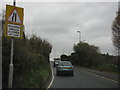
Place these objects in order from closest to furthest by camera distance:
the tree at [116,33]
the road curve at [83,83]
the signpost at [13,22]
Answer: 1. the signpost at [13,22]
2. the road curve at [83,83]
3. the tree at [116,33]

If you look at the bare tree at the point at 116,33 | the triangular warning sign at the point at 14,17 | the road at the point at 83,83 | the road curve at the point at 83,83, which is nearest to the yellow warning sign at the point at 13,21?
the triangular warning sign at the point at 14,17

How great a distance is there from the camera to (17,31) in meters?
8.63

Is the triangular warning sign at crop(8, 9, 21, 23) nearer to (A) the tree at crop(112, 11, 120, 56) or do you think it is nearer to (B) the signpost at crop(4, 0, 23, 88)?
(B) the signpost at crop(4, 0, 23, 88)

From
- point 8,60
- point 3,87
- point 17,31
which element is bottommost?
point 3,87

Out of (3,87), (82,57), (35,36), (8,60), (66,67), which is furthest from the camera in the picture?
(82,57)

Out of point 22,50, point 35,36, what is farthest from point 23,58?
point 35,36

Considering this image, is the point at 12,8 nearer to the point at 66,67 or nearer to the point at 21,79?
the point at 21,79

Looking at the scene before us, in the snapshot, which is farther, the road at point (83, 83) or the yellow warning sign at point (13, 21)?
the road at point (83, 83)

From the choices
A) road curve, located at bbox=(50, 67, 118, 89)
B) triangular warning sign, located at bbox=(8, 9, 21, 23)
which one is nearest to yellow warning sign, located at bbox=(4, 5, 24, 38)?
triangular warning sign, located at bbox=(8, 9, 21, 23)

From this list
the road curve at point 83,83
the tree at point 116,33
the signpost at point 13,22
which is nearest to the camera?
the signpost at point 13,22

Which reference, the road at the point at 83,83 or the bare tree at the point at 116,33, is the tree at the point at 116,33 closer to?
the bare tree at the point at 116,33

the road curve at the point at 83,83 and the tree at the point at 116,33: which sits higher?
the tree at the point at 116,33

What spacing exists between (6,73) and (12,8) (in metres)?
3.30

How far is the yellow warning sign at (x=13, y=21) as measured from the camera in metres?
8.35
